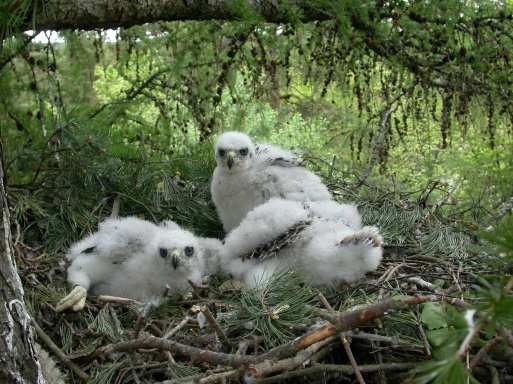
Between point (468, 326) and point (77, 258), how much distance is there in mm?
2722

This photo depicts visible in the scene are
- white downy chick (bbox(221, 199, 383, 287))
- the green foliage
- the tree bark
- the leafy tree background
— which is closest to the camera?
the green foliage

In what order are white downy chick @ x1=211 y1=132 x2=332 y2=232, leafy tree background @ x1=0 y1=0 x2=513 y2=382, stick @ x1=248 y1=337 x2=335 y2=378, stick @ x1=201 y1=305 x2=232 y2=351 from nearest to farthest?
1. stick @ x1=248 y1=337 x2=335 y2=378
2. stick @ x1=201 y1=305 x2=232 y2=351
3. leafy tree background @ x1=0 y1=0 x2=513 y2=382
4. white downy chick @ x1=211 y1=132 x2=332 y2=232

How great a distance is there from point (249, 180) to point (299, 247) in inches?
36.8

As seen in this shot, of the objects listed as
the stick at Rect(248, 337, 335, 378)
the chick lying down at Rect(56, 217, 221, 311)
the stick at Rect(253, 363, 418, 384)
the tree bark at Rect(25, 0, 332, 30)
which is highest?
the tree bark at Rect(25, 0, 332, 30)

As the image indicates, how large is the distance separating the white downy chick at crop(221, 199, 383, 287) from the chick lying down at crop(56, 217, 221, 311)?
253 mm

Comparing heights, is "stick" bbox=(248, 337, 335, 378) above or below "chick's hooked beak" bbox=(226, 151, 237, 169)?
below

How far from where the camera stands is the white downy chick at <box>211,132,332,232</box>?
4.32 metres

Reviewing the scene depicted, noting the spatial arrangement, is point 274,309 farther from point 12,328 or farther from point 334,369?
point 12,328

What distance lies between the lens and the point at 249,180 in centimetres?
444

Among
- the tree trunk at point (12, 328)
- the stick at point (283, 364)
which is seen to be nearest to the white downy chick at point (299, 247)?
the stick at point (283, 364)

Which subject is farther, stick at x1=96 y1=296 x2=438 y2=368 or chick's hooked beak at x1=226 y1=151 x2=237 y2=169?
chick's hooked beak at x1=226 y1=151 x2=237 y2=169

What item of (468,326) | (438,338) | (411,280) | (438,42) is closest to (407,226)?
(411,280)

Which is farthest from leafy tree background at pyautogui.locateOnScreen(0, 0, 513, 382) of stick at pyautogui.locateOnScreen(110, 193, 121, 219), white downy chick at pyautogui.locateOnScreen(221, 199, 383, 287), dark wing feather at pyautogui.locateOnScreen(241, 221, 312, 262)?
dark wing feather at pyautogui.locateOnScreen(241, 221, 312, 262)

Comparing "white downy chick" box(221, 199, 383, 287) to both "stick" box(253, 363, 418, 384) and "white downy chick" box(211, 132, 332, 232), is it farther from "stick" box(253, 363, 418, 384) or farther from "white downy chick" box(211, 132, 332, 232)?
"stick" box(253, 363, 418, 384)
